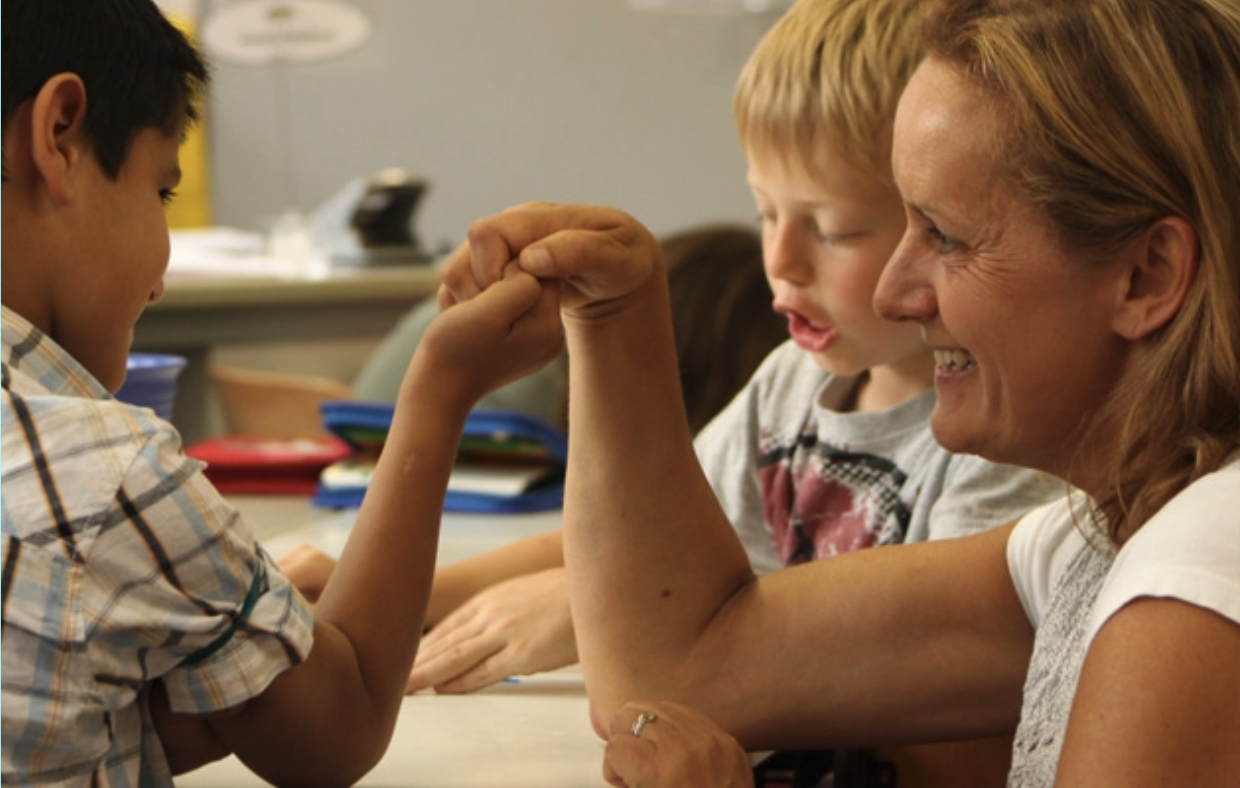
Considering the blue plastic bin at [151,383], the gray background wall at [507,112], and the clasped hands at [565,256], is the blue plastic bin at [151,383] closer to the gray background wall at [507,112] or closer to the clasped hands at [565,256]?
the clasped hands at [565,256]

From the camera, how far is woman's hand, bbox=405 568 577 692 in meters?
1.26

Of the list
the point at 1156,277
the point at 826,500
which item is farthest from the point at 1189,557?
the point at 826,500

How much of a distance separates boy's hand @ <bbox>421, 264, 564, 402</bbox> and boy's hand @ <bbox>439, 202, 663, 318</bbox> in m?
0.03

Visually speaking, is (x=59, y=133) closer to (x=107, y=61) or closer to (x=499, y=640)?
(x=107, y=61)

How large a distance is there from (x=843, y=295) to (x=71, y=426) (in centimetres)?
87

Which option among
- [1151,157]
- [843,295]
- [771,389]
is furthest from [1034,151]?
[771,389]

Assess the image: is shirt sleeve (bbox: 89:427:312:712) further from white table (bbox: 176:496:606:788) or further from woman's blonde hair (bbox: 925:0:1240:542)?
woman's blonde hair (bbox: 925:0:1240:542)

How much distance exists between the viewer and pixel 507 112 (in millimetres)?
5207

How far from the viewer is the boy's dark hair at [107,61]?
0.87 m

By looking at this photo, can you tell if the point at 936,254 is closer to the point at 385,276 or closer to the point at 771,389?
the point at 771,389

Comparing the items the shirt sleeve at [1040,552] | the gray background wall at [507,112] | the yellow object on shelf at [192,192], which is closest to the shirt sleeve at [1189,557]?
the shirt sleeve at [1040,552]

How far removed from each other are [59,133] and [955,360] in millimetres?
577

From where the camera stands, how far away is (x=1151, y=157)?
96 centimetres

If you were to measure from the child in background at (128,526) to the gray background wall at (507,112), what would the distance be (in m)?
4.16
